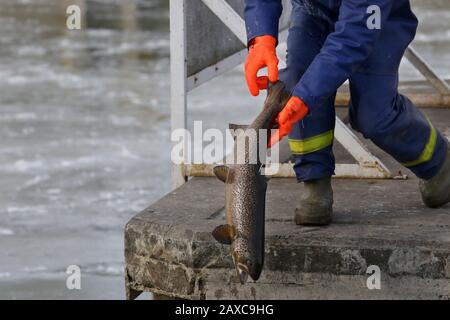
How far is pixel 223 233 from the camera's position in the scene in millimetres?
3922

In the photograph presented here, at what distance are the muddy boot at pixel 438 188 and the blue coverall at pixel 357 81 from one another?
12 centimetres

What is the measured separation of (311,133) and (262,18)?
449mm

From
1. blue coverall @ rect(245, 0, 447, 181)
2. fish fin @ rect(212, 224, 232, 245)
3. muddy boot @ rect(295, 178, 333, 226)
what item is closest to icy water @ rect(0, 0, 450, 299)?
muddy boot @ rect(295, 178, 333, 226)

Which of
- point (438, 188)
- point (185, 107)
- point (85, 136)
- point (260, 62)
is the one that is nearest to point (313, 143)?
point (260, 62)

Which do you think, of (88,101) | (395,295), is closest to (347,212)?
(395,295)

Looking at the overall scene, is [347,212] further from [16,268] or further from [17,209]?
[17,209]

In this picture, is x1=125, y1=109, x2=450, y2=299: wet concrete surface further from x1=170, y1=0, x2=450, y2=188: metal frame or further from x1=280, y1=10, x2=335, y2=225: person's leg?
x1=170, y1=0, x2=450, y2=188: metal frame

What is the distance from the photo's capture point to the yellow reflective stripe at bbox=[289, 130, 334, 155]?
434cm

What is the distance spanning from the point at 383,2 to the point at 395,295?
990 mm

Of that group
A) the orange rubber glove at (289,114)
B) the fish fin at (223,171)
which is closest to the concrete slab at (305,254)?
the fish fin at (223,171)

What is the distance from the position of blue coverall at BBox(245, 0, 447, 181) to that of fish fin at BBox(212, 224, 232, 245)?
19.7 inches

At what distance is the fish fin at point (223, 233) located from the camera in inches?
154

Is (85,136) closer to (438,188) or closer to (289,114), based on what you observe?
(438,188)
